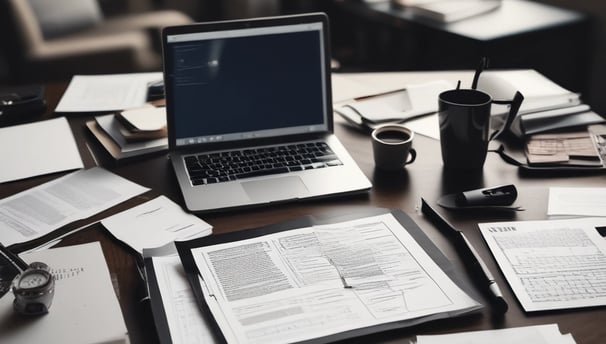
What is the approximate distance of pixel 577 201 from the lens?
3.97ft

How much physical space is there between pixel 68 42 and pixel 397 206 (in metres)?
2.34

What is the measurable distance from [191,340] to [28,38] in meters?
2.43

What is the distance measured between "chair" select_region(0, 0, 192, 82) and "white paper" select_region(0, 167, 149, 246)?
178 centimetres

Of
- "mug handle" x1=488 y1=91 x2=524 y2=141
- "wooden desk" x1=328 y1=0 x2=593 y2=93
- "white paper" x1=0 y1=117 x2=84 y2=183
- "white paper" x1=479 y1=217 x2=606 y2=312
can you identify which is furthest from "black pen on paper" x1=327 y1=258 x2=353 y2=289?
"wooden desk" x1=328 y1=0 x2=593 y2=93


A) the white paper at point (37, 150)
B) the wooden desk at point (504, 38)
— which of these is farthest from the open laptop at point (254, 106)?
the wooden desk at point (504, 38)

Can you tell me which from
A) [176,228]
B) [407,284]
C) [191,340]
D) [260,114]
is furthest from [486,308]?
[260,114]

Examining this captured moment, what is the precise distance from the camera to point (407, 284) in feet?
3.21

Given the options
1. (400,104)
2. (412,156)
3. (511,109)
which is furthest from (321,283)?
(400,104)

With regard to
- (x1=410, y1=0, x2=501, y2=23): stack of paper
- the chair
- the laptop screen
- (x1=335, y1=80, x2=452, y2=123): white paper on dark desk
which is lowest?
the chair

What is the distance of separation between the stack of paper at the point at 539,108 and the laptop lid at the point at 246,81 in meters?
0.37

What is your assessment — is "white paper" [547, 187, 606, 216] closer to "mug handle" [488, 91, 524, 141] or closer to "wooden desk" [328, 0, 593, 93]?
"mug handle" [488, 91, 524, 141]

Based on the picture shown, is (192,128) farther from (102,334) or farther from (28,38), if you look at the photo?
(28,38)

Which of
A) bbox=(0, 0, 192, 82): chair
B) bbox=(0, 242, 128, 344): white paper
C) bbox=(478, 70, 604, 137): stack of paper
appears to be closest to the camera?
bbox=(0, 242, 128, 344): white paper

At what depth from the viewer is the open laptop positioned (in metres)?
1.29
